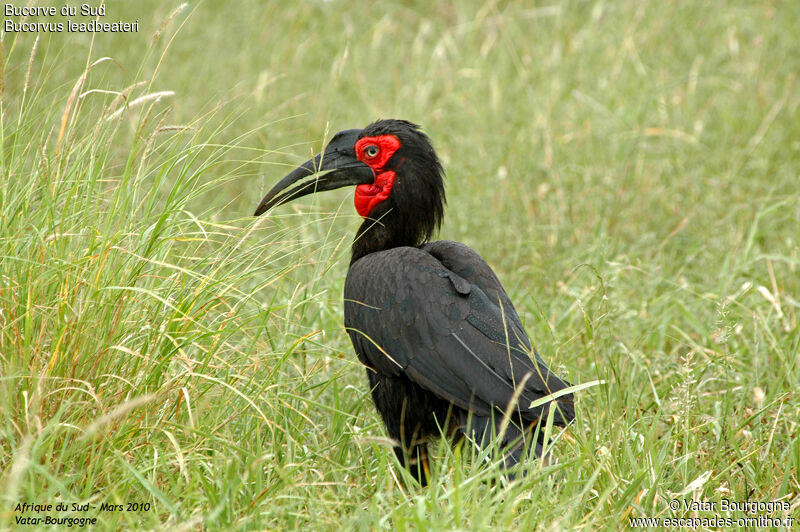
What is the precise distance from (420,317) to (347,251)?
417 mm

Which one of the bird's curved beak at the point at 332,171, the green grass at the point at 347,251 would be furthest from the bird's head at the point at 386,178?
the green grass at the point at 347,251

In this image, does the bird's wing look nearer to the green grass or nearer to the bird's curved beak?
the green grass

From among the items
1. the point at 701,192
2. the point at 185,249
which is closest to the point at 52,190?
the point at 185,249

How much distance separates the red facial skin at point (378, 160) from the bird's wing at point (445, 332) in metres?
0.31

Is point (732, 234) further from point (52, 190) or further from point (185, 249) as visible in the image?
point (52, 190)

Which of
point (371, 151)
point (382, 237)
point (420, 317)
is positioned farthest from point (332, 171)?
point (420, 317)

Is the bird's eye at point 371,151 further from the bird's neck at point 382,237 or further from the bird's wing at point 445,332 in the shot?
the bird's wing at point 445,332

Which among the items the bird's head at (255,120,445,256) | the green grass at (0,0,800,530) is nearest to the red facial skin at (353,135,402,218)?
the bird's head at (255,120,445,256)

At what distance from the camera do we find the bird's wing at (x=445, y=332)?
268cm

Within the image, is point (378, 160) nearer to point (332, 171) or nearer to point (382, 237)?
point (332, 171)

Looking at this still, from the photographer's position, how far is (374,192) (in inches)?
132

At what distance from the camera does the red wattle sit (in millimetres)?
3297

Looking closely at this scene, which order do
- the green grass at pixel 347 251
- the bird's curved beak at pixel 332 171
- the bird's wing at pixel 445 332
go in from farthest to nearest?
the bird's curved beak at pixel 332 171, the bird's wing at pixel 445 332, the green grass at pixel 347 251

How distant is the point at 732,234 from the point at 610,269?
36.2 inches
